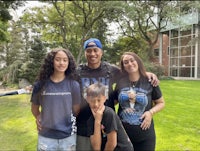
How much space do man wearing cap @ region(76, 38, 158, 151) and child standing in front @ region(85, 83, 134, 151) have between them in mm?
159

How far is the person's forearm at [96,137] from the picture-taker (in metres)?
1.91

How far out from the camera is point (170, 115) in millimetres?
6406

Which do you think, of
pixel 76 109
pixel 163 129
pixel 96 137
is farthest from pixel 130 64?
pixel 163 129

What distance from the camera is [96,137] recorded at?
1934 millimetres

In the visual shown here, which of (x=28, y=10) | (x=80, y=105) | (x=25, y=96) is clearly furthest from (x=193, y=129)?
(x=28, y=10)

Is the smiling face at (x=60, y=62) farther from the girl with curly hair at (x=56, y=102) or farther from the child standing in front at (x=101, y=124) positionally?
the child standing in front at (x=101, y=124)

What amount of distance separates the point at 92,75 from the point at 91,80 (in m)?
0.05

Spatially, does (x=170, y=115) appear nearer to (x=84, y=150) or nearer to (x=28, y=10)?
(x=84, y=150)

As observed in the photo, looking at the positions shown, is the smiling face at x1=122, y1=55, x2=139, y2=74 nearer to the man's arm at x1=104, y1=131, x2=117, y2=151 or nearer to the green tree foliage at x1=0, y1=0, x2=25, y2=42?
the man's arm at x1=104, y1=131, x2=117, y2=151

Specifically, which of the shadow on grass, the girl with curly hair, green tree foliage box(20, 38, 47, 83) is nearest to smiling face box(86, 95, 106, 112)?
the girl with curly hair

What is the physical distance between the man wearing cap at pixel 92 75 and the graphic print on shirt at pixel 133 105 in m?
0.12

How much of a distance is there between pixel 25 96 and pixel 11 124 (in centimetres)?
471

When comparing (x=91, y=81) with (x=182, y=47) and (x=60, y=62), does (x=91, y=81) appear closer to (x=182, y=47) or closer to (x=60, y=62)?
→ (x=60, y=62)

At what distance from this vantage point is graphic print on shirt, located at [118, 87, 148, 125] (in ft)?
7.25
